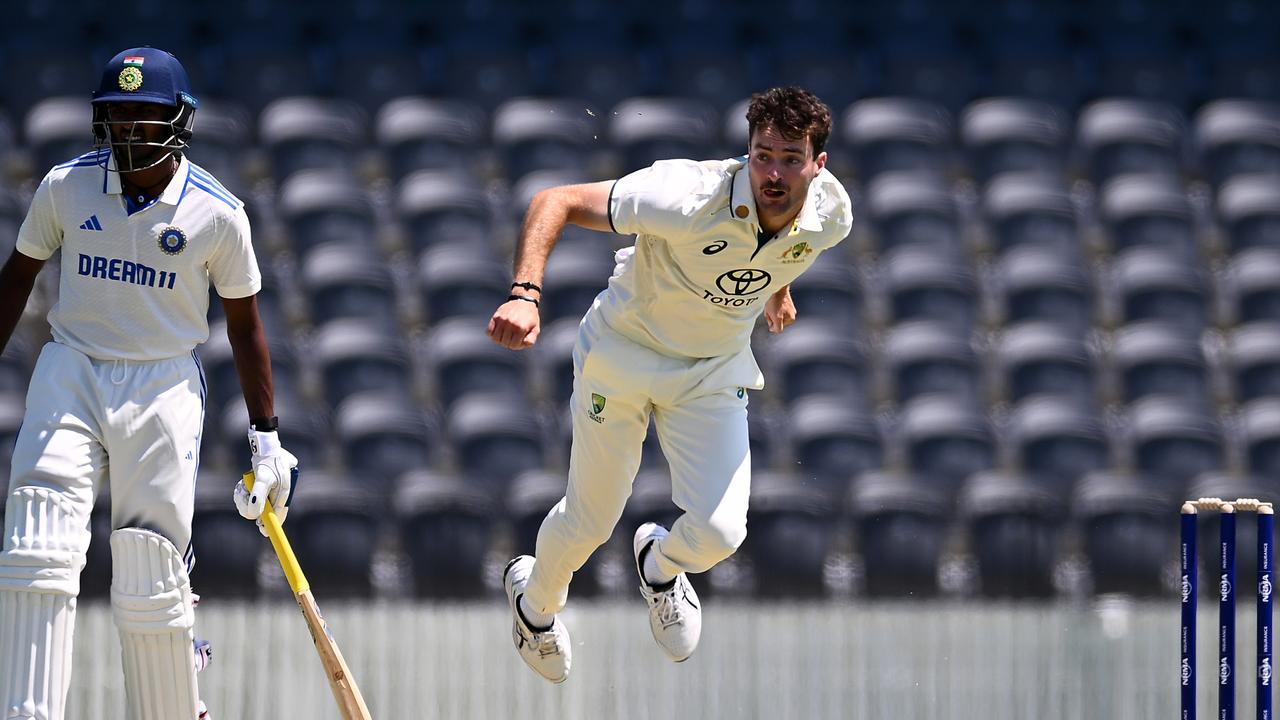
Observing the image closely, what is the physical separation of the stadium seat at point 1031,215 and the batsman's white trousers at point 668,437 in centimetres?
391

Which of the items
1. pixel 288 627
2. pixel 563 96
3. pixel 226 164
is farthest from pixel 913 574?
pixel 226 164

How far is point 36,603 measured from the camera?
2.84 metres

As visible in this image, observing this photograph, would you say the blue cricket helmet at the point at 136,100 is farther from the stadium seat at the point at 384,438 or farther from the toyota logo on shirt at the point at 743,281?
the stadium seat at the point at 384,438

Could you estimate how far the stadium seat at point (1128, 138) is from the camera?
7.45 m

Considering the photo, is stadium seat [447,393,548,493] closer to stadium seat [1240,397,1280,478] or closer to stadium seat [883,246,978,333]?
stadium seat [883,246,978,333]

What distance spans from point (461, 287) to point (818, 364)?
1439 mm

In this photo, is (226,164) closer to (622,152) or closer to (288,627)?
(622,152)

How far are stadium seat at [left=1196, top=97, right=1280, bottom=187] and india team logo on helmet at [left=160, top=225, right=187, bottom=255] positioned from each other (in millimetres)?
5554

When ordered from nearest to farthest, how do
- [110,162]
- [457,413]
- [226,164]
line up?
[110,162] → [457,413] → [226,164]

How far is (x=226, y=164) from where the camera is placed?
282 inches

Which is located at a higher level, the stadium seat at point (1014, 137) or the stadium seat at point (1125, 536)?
the stadium seat at point (1014, 137)

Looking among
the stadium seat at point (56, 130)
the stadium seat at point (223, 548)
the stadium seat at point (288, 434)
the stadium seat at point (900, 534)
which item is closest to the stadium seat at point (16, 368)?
the stadium seat at point (288, 434)

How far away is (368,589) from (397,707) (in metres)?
1.78

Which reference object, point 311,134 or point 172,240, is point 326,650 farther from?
point 311,134
